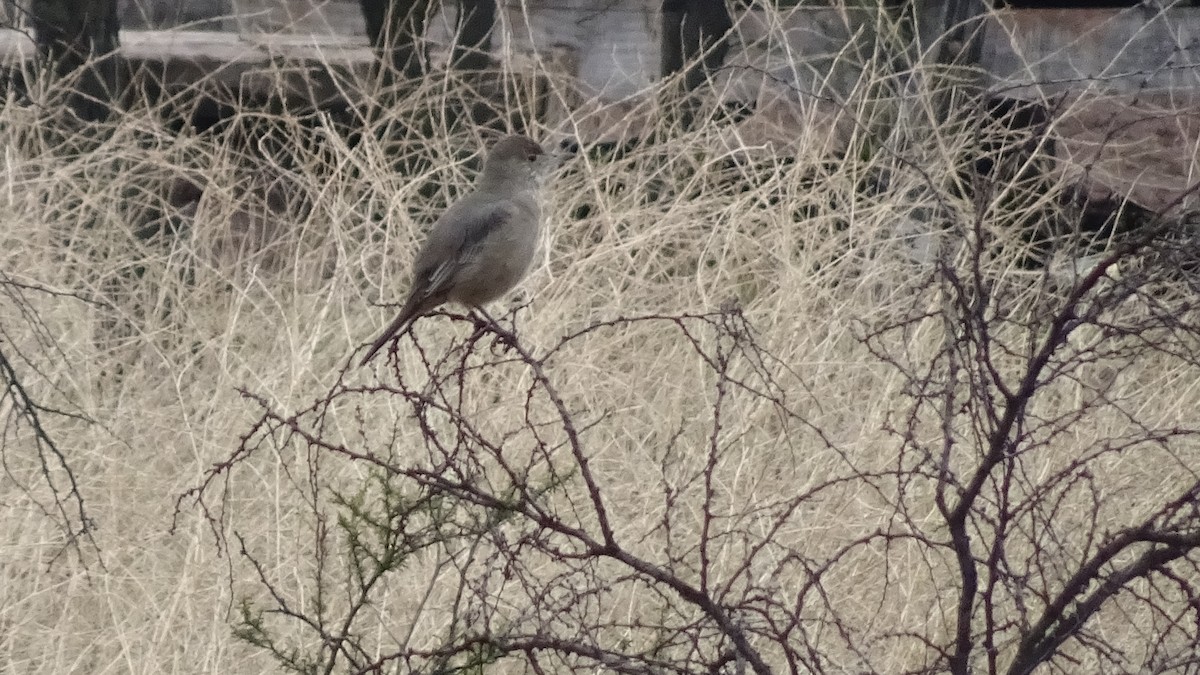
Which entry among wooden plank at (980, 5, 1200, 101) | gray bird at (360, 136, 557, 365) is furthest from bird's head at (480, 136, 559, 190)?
wooden plank at (980, 5, 1200, 101)

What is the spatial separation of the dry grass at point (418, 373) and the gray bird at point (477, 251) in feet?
1.34

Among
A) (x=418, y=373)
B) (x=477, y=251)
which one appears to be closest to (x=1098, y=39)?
(x=418, y=373)

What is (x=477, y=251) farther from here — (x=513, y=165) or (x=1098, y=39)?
(x=1098, y=39)

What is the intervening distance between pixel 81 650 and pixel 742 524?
1.65 meters

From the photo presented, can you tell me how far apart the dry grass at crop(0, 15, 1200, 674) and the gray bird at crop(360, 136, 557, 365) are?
408 mm

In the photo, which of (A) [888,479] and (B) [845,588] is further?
(A) [888,479]

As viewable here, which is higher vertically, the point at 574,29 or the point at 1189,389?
the point at 574,29

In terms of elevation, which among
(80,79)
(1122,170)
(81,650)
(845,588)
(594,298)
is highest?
(1122,170)

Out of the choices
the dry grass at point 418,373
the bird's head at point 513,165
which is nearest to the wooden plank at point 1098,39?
the dry grass at point 418,373

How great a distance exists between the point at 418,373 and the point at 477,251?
1.15m

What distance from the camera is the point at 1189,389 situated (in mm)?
4562

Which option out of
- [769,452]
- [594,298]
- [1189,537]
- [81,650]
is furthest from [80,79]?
[1189,537]

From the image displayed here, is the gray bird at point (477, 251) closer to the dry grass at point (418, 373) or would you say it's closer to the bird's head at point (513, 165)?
the bird's head at point (513, 165)

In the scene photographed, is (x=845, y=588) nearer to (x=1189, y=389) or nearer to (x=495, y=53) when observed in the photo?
(x=1189, y=389)
